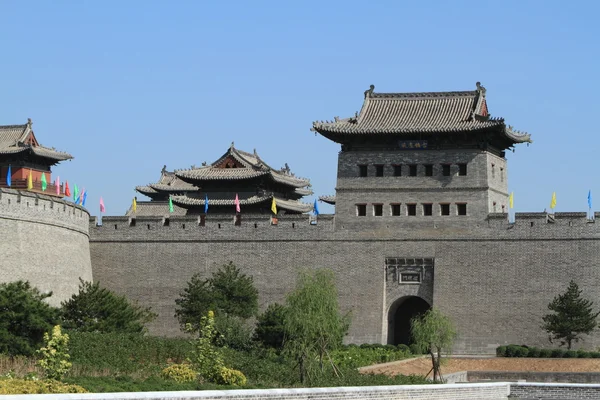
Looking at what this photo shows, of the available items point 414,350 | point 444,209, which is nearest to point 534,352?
point 414,350

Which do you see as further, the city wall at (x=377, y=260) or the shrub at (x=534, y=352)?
the city wall at (x=377, y=260)

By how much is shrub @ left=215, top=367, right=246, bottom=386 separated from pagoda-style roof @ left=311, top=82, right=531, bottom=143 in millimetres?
17364

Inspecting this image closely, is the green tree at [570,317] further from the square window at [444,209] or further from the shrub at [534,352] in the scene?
the square window at [444,209]

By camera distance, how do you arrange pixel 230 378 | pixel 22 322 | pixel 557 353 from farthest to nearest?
pixel 557 353 < pixel 22 322 < pixel 230 378

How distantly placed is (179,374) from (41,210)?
15.7 metres

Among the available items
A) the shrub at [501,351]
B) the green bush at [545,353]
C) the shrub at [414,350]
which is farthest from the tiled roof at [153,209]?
the green bush at [545,353]

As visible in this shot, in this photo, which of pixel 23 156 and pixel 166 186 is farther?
pixel 166 186

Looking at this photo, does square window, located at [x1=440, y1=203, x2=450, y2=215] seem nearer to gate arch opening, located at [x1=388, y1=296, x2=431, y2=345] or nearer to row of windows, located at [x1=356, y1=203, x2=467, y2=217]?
row of windows, located at [x1=356, y1=203, x2=467, y2=217]

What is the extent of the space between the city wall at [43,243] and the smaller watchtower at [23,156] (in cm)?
809

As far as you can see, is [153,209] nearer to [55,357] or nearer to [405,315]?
[405,315]

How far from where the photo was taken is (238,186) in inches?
1908

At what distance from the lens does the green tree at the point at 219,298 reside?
39500 mm

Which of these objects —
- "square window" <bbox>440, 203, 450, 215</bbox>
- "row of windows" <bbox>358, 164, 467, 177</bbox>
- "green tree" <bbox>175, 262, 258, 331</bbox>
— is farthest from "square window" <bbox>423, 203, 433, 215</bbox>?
"green tree" <bbox>175, 262, 258, 331</bbox>

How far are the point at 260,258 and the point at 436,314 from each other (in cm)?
996
